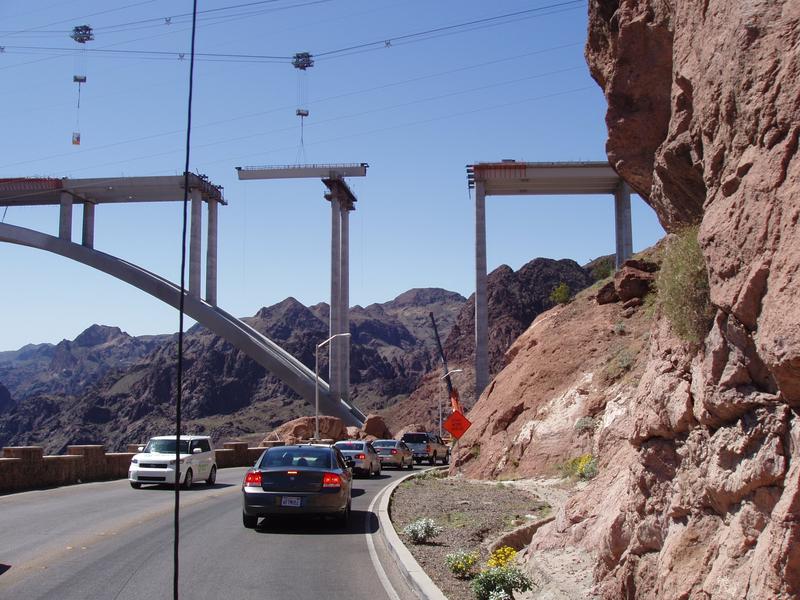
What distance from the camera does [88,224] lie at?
269 ft

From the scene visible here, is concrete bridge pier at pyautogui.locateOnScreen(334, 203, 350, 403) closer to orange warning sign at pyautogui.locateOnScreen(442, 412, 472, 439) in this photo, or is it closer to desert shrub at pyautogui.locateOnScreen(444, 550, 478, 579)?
orange warning sign at pyautogui.locateOnScreen(442, 412, 472, 439)

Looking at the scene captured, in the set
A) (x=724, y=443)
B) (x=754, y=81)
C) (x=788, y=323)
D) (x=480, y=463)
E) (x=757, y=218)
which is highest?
(x=754, y=81)

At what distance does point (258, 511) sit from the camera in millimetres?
14328

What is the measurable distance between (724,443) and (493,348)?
131m

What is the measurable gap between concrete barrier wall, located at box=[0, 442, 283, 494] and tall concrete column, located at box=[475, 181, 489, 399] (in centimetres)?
2742

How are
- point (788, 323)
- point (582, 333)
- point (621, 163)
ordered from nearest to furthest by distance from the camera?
point (788, 323) < point (621, 163) < point (582, 333)

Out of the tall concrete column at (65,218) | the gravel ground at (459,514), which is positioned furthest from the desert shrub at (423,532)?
the tall concrete column at (65,218)

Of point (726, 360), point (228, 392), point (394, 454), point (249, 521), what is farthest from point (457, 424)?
point (228, 392)

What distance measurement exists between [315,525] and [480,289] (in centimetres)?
3937

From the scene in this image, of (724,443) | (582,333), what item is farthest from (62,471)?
(724,443)

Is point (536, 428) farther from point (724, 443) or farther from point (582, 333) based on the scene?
point (724, 443)

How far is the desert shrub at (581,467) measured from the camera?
18.5 m

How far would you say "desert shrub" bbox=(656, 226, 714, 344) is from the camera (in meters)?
7.10

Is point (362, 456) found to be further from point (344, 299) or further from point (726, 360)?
point (344, 299)
